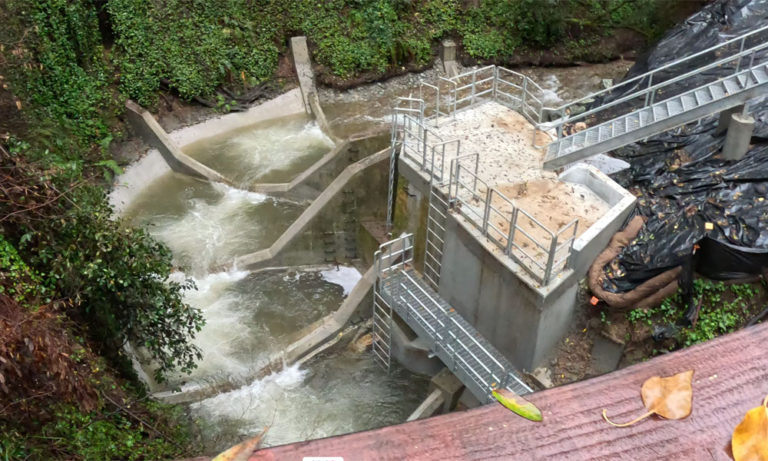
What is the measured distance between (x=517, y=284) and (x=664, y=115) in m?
3.92

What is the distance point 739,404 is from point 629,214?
930 cm

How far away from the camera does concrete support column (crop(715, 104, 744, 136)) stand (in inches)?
415

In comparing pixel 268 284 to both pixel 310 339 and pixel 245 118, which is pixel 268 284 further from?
pixel 245 118

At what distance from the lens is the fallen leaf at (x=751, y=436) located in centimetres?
140

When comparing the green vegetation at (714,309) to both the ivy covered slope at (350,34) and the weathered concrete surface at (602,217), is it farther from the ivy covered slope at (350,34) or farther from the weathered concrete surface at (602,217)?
the ivy covered slope at (350,34)

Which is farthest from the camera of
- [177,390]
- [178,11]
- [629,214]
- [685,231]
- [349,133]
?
[178,11]

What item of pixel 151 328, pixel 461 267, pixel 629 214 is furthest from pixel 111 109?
pixel 629 214

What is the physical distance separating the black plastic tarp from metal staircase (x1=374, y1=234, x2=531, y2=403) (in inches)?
85.9

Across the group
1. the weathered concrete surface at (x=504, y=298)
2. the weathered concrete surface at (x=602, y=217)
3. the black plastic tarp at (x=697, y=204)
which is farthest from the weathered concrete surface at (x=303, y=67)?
the weathered concrete surface at (x=602, y=217)

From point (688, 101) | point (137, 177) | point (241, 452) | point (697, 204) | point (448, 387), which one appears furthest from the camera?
point (137, 177)

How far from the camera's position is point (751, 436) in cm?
144

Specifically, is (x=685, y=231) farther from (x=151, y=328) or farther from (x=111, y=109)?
(x=111, y=109)

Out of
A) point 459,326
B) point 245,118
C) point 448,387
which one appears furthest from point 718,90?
point 245,118

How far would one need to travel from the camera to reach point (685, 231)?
954 cm
